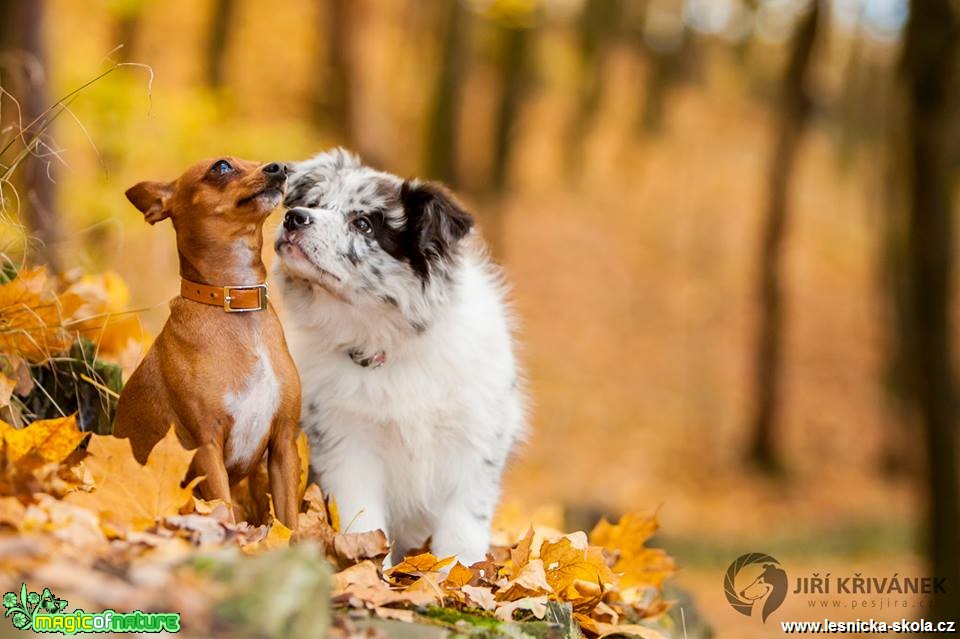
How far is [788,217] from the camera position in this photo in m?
16.1

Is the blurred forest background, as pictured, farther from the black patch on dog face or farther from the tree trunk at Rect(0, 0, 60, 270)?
the black patch on dog face

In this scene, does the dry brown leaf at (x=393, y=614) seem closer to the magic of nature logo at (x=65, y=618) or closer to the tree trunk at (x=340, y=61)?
the magic of nature logo at (x=65, y=618)

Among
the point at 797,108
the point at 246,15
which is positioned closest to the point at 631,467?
the point at 797,108

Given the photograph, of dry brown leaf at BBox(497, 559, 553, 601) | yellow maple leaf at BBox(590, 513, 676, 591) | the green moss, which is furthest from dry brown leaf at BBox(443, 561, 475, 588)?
yellow maple leaf at BBox(590, 513, 676, 591)

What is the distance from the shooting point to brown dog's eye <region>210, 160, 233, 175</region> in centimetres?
327

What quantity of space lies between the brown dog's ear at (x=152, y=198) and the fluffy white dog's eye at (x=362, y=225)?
32.5 inches

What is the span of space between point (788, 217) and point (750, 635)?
7.98 metres

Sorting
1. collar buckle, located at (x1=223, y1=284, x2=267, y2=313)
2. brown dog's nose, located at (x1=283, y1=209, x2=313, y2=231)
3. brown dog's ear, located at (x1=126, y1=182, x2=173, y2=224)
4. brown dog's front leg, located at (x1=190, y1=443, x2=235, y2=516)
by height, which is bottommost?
brown dog's front leg, located at (x1=190, y1=443, x2=235, y2=516)

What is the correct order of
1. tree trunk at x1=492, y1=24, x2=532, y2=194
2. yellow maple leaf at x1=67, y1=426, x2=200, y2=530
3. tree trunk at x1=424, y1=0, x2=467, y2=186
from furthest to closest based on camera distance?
1. tree trunk at x1=492, y1=24, x2=532, y2=194
2. tree trunk at x1=424, y1=0, x2=467, y2=186
3. yellow maple leaf at x1=67, y1=426, x2=200, y2=530

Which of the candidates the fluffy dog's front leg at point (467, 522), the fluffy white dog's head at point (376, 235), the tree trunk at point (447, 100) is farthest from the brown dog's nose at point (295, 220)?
the tree trunk at point (447, 100)

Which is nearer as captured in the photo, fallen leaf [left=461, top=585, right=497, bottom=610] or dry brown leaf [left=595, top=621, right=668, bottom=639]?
fallen leaf [left=461, top=585, right=497, bottom=610]

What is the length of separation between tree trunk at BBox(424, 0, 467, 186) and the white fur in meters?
15.0

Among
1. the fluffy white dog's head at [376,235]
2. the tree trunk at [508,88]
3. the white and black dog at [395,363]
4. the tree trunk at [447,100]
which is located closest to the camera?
the fluffy white dog's head at [376,235]

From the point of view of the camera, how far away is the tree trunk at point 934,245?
7383mm
